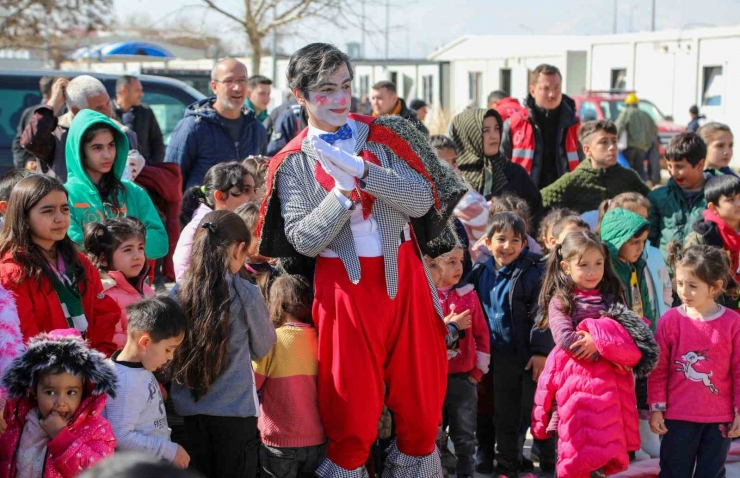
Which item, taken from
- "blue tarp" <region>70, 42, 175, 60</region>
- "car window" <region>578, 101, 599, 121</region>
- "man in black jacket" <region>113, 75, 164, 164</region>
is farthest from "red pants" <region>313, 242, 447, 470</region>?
"car window" <region>578, 101, 599, 121</region>

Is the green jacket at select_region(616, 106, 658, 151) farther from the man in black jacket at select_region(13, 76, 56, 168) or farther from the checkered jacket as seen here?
the checkered jacket

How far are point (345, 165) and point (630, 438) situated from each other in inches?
76.8

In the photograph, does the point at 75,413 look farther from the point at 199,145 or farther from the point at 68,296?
the point at 199,145

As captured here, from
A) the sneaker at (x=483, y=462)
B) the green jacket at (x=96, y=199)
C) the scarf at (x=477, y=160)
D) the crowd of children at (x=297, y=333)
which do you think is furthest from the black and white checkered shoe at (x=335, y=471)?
the scarf at (x=477, y=160)

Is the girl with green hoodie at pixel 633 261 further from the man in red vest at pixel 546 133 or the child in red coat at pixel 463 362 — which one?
the man in red vest at pixel 546 133

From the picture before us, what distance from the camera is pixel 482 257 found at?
486 centimetres

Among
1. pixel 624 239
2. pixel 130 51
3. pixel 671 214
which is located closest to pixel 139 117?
pixel 671 214

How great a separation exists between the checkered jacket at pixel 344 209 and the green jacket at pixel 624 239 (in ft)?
5.40

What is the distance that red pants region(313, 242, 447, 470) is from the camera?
329 centimetres

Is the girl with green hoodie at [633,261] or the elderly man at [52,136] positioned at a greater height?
the elderly man at [52,136]

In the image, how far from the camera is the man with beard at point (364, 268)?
3.28 metres

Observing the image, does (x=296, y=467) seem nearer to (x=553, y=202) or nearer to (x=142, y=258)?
(x=142, y=258)

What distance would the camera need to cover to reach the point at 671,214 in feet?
18.3

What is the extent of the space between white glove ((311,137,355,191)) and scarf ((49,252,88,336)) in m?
1.18
